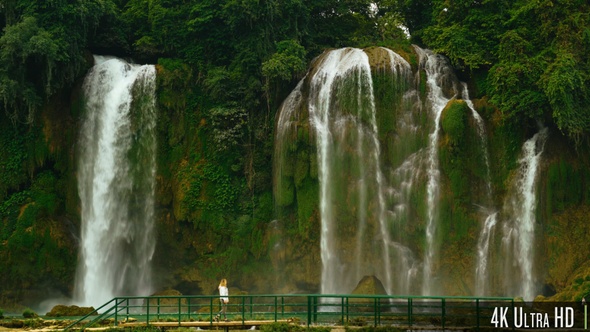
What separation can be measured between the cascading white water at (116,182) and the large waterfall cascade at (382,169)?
6.46 metres

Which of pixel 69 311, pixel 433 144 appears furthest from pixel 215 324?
pixel 433 144

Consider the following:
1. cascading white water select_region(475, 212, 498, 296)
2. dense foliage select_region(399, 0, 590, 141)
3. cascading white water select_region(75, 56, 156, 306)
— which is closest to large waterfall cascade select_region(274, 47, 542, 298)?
cascading white water select_region(475, 212, 498, 296)

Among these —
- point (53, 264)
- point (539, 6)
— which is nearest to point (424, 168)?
point (539, 6)

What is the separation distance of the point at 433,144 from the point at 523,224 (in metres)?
5.20

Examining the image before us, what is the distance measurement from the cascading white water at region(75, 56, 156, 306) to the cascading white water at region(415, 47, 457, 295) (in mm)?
12717

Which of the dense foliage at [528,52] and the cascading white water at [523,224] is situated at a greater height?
the dense foliage at [528,52]

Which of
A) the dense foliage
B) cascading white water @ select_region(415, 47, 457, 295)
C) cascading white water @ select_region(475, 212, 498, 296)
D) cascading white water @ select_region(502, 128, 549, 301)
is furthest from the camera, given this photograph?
cascading white water @ select_region(415, 47, 457, 295)

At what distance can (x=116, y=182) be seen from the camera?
41781 mm

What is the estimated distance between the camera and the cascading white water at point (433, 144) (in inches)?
1523

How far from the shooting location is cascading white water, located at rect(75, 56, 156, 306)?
41000mm

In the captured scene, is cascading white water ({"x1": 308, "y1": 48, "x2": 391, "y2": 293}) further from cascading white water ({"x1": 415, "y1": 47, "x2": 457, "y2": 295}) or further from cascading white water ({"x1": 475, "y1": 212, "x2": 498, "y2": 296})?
cascading white water ({"x1": 475, "y1": 212, "x2": 498, "y2": 296})

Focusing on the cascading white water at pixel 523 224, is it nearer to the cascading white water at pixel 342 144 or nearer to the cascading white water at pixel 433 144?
the cascading white water at pixel 433 144

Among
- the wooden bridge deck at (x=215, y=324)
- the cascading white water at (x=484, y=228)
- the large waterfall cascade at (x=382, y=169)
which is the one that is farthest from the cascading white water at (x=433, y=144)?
the wooden bridge deck at (x=215, y=324)

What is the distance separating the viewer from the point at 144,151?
4228 centimetres
